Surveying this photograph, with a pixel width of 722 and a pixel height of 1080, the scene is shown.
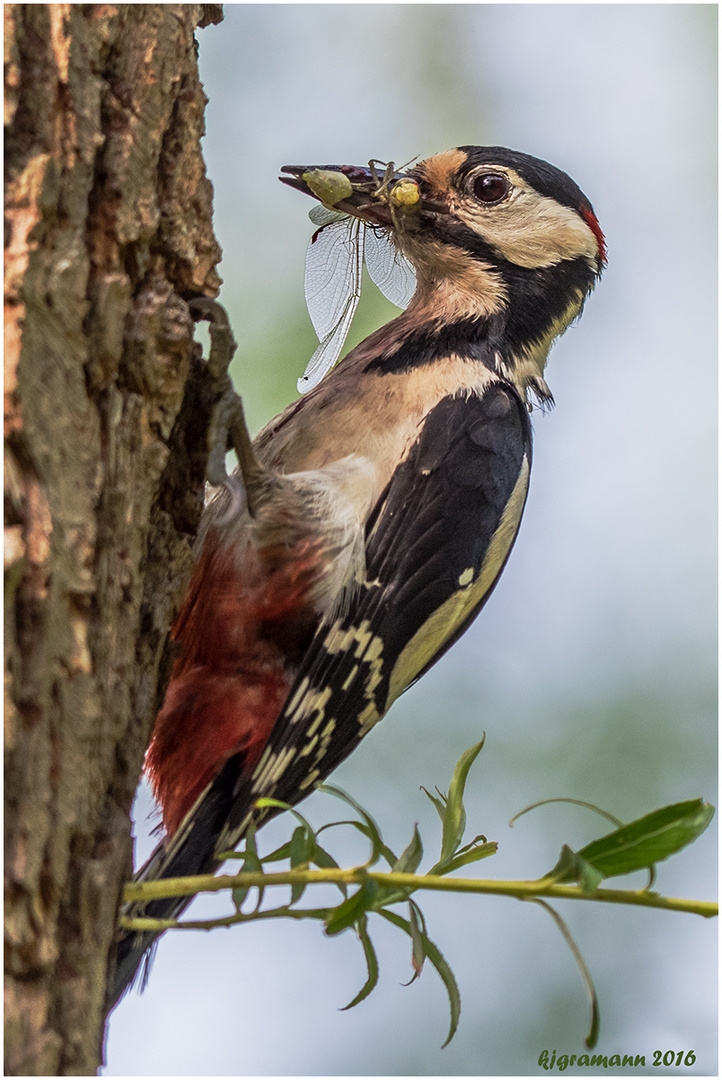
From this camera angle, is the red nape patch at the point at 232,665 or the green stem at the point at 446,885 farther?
the red nape patch at the point at 232,665

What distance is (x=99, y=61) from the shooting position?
1.29 meters

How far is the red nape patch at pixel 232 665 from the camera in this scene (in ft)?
6.39

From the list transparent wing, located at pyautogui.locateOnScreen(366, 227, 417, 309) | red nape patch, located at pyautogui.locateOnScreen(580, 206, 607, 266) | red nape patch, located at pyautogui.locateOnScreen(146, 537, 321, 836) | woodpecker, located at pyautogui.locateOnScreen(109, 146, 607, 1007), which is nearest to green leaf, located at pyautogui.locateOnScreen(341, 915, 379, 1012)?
woodpecker, located at pyautogui.locateOnScreen(109, 146, 607, 1007)

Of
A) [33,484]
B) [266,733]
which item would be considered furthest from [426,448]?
[33,484]

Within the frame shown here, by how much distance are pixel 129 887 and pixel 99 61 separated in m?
1.06

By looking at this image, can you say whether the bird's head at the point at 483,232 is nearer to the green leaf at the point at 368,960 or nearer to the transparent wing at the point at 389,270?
the transparent wing at the point at 389,270

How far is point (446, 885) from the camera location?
118 cm

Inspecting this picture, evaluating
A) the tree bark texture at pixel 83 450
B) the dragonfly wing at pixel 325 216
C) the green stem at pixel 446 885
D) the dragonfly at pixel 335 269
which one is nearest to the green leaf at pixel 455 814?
the green stem at pixel 446 885

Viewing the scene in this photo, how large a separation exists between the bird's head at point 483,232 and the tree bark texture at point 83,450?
913mm

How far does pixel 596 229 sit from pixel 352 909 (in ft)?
6.35

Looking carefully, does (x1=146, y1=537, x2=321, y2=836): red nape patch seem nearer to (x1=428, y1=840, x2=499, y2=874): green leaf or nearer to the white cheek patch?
(x1=428, y1=840, x2=499, y2=874): green leaf

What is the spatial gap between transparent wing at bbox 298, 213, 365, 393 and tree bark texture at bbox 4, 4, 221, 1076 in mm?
981

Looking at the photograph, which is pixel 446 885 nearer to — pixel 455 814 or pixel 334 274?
pixel 455 814

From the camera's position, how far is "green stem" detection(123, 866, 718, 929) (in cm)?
115
